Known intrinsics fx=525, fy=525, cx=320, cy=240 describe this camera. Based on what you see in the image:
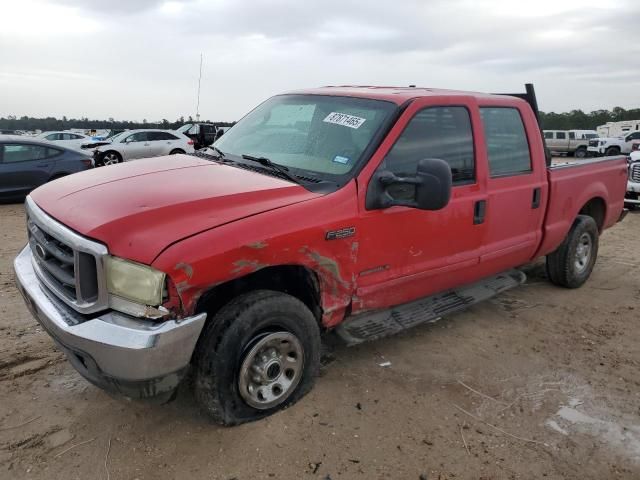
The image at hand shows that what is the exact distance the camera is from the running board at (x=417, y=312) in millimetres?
3498

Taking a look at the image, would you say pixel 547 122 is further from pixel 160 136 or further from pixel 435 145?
pixel 435 145

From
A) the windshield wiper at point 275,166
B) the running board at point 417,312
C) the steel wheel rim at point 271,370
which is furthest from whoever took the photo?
the running board at point 417,312

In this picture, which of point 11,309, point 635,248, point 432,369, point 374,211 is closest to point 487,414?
point 432,369

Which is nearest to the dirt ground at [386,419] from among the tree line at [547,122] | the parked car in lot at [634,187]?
the parked car in lot at [634,187]

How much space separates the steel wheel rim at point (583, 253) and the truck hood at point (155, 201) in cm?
383

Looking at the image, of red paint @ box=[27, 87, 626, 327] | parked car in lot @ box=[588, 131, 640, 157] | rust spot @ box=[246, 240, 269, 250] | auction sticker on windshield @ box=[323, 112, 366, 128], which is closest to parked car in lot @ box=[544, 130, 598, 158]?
parked car in lot @ box=[588, 131, 640, 157]

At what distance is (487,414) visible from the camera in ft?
10.6

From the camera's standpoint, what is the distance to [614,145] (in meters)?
30.6

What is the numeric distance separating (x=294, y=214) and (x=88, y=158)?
398 inches

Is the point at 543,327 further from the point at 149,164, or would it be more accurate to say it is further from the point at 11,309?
the point at 11,309

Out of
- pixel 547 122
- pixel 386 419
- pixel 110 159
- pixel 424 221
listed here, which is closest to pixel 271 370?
pixel 386 419

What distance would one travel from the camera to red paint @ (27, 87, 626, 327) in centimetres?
254

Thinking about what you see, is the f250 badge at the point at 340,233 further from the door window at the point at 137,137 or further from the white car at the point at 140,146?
the door window at the point at 137,137

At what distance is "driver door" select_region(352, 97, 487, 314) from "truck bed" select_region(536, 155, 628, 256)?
3.74 ft
